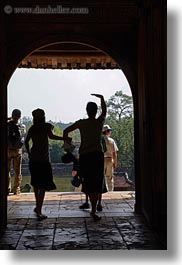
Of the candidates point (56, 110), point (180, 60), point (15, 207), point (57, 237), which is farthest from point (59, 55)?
point (180, 60)

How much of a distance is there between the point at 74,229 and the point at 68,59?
9.46 feet

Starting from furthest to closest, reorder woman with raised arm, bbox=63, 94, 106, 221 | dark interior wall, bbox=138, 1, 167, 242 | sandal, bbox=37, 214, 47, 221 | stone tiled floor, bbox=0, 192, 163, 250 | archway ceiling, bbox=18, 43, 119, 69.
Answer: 1. archway ceiling, bbox=18, 43, 119, 69
2. sandal, bbox=37, 214, 47, 221
3. woman with raised arm, bbox=63, 94, 106, 221
4. stone tiled floor, bbox=0, 192, 163, 250
5. dark interior wall, bbox=138, 1, 167, 242

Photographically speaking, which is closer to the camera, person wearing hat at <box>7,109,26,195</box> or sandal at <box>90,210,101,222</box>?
sandal at <box>90,210,101,222</box>

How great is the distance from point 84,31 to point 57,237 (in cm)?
198

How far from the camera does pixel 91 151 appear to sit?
417cm

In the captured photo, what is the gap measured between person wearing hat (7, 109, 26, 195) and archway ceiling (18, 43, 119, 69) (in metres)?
0.79

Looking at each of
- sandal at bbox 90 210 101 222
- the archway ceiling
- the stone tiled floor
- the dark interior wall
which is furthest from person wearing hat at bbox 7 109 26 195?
the dark interior wall

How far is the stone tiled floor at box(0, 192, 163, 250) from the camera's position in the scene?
3.40 metres

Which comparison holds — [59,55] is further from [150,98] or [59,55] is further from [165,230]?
[165,230]

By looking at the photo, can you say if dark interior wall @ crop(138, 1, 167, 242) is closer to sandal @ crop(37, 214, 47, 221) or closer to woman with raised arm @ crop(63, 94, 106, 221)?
woman with raised arm @ crop(63, 94, 106, 221)

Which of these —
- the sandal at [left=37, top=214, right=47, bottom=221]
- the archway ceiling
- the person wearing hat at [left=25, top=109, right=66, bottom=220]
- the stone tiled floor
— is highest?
the archway ceiling

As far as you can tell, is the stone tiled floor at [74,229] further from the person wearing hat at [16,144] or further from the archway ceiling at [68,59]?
the archway ceiling at [68,59]

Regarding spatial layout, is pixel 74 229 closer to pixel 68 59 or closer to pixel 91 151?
pixel 91 151

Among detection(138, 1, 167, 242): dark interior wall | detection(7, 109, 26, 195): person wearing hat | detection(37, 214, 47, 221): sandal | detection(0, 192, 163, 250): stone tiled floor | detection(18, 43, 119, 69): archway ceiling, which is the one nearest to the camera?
detection(138, 1, 167, 242): dark interior wall
